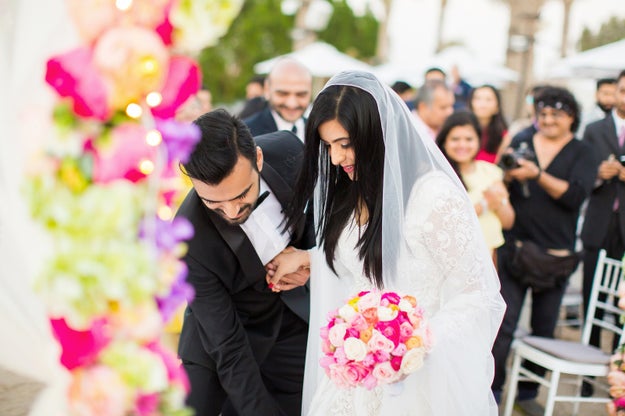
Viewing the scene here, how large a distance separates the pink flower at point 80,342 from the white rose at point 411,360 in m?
1.08

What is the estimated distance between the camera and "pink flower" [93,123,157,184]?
1.32 meters

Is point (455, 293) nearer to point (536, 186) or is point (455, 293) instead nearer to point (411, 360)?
point (411, 360)

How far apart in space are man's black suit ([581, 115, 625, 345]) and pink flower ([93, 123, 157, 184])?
4.54m

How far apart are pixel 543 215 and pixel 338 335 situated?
293 centimetres

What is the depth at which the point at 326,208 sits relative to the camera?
9.54 ft

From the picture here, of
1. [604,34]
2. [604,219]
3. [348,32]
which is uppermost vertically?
[348,32]

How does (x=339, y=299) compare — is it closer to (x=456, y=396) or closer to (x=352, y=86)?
(x=456, y=396)

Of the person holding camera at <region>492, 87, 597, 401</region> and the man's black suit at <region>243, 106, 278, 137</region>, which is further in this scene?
the man's black suit at <region>243, 106, 278, 137</region>

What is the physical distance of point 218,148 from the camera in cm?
258

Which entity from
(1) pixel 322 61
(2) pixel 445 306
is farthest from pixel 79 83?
(1) pixel 322 61

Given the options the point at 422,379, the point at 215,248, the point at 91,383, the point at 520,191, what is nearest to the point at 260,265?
the point at 215,248

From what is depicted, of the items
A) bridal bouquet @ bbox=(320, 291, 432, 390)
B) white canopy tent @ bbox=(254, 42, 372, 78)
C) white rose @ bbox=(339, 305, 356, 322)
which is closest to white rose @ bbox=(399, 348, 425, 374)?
bridal bouquet @ bbox=(320, 291, 432, 390)

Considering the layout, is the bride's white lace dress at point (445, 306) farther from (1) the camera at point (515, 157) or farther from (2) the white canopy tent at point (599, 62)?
(2) the white canopy tent at point (599, 62)

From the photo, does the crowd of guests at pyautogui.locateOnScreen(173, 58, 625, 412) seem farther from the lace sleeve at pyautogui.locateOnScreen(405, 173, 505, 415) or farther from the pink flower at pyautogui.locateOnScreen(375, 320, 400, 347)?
the pink flower at pyautogui.locateOnScreen(375, 320, 400, 347)
